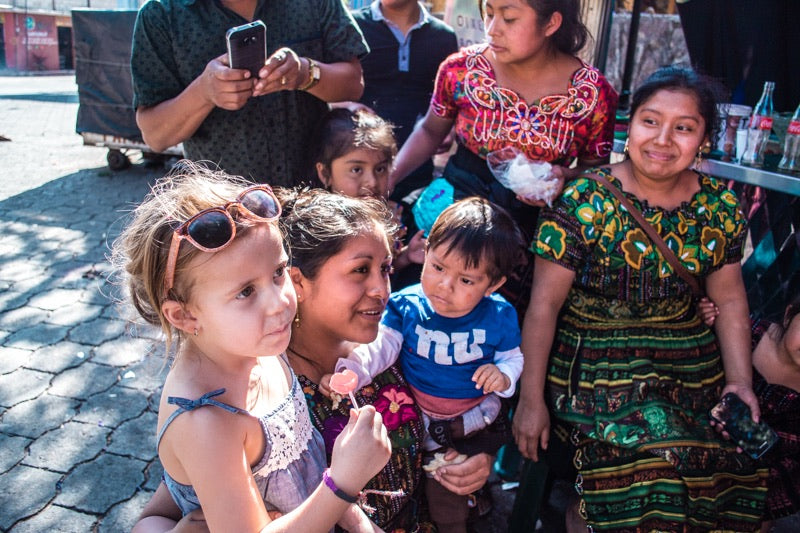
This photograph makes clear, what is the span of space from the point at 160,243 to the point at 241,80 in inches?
36.9

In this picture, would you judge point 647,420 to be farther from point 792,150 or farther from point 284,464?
point 792,150

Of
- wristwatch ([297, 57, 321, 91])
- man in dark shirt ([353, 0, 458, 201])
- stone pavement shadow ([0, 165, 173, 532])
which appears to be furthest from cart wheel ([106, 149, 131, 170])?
wristwatch ([297, 57, 321, 91])

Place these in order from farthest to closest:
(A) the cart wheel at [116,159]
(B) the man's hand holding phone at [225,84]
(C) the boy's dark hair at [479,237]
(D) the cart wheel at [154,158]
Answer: (D) the cart wheel at [154,158] → (A) the cart wheel at [116,159] → (B) the man's hand holding phone at [225,84] → (C) the boy's dark hair at [479,237]

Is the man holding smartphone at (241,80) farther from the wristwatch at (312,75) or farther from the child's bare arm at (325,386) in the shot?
the child's bare arm at (325,386)

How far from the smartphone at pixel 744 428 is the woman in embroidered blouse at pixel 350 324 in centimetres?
84

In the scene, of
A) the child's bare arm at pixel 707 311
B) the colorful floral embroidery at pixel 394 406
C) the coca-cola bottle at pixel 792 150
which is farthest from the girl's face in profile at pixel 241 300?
the coca-cola bottle at pixel 792 150

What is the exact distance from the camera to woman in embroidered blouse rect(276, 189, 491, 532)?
1.82 meters

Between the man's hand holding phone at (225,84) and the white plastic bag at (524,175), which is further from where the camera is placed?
the white plastic bag at (524,175)

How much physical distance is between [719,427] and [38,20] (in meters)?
25.6

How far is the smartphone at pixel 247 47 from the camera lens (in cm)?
207

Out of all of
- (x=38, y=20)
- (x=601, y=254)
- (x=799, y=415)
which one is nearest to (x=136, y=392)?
(x=601, y=254)

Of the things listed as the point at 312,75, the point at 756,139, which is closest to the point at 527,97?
the point at 312,75

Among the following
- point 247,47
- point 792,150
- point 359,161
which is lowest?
point 359,161

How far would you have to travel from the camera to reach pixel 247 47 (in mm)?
2111
